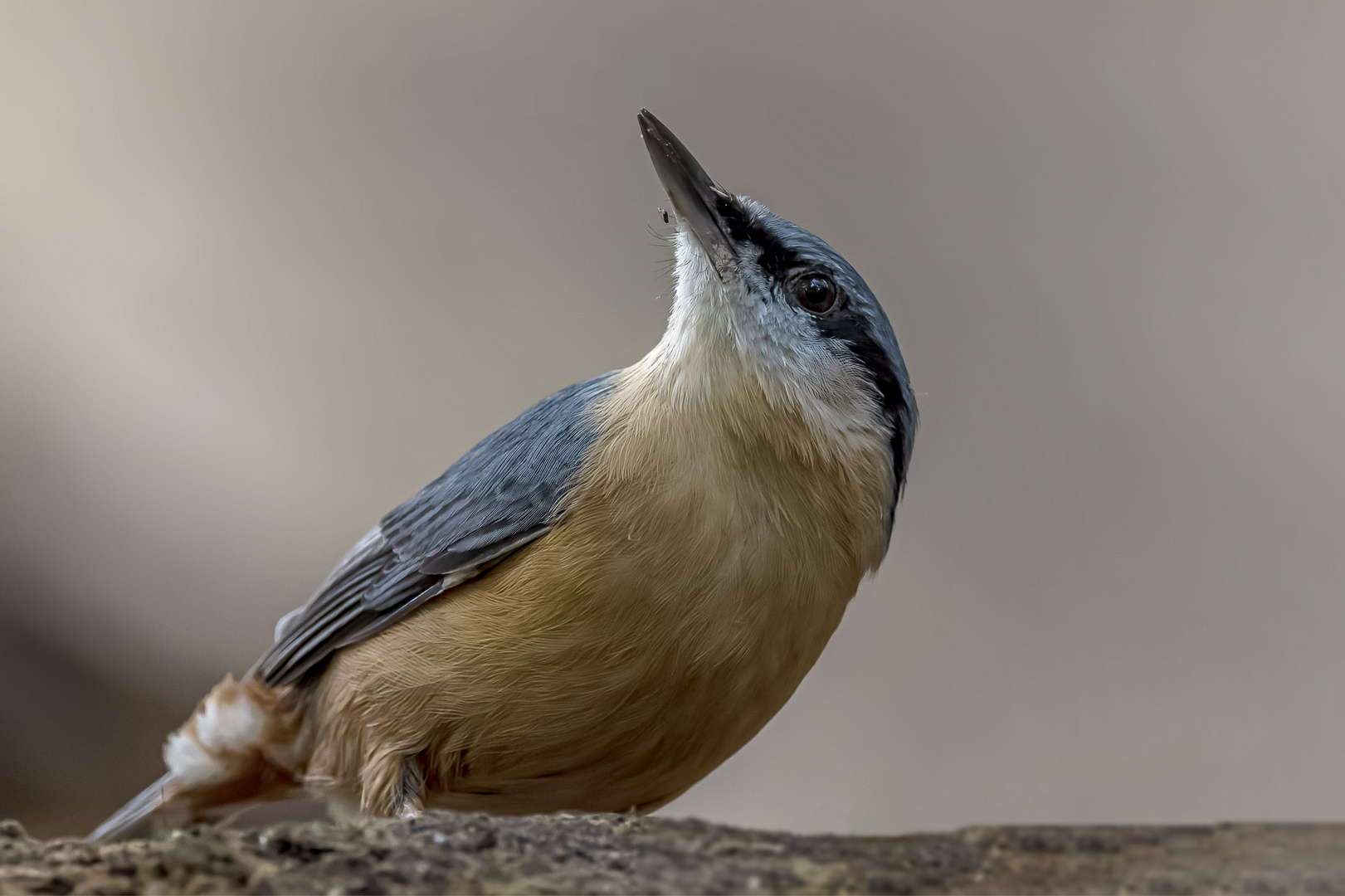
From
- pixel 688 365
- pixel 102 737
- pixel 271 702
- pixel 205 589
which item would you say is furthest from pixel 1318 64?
pixel 102 737

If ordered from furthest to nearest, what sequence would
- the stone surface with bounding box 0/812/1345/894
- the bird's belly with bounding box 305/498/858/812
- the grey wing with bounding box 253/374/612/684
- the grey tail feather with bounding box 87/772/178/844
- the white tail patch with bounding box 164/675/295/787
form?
the grey tail feather with bounding box 87/772/178/844 < the white tail patch with bounding box 164/675/295/787 < the grey wing with bounding box 253/374/612/684 < the bird's belly with bounding box 305/498/858/812 < the stone surface with bounding box 0/812/1345/894

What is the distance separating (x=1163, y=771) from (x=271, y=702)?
94.9 inches

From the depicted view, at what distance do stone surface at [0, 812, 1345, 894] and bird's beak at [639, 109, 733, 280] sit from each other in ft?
4.23

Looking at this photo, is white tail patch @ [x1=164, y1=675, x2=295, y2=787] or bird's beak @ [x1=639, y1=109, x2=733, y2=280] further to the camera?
white tail patch @ [x1=164, y1=675, x2=295, y2=787]

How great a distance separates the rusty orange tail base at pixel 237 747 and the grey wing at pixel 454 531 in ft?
0.26

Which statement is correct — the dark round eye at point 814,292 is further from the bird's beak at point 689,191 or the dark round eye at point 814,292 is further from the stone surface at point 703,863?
the stone surface at point 703,863

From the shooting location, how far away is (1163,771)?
2.54 m

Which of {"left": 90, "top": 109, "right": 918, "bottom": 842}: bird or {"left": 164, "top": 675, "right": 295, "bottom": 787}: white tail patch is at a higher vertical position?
{"left": 90, "top": 109, "right": 918, "bottom": 842}: bird

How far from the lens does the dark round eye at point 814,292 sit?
7.07ft

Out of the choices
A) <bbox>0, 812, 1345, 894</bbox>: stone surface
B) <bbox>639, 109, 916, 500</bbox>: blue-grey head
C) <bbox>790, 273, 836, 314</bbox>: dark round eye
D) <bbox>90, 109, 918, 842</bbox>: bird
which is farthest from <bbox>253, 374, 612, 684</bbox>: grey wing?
<bbox>0, 812, 1345, 894</bbox>: stone surface

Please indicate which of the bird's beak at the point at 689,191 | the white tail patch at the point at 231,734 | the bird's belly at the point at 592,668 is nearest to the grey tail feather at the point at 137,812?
the white tail patch at the point at 231,734

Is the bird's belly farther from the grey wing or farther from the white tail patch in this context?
the white tail patch

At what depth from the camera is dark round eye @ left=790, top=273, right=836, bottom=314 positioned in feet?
7.07

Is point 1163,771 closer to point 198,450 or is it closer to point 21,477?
point 198,450
